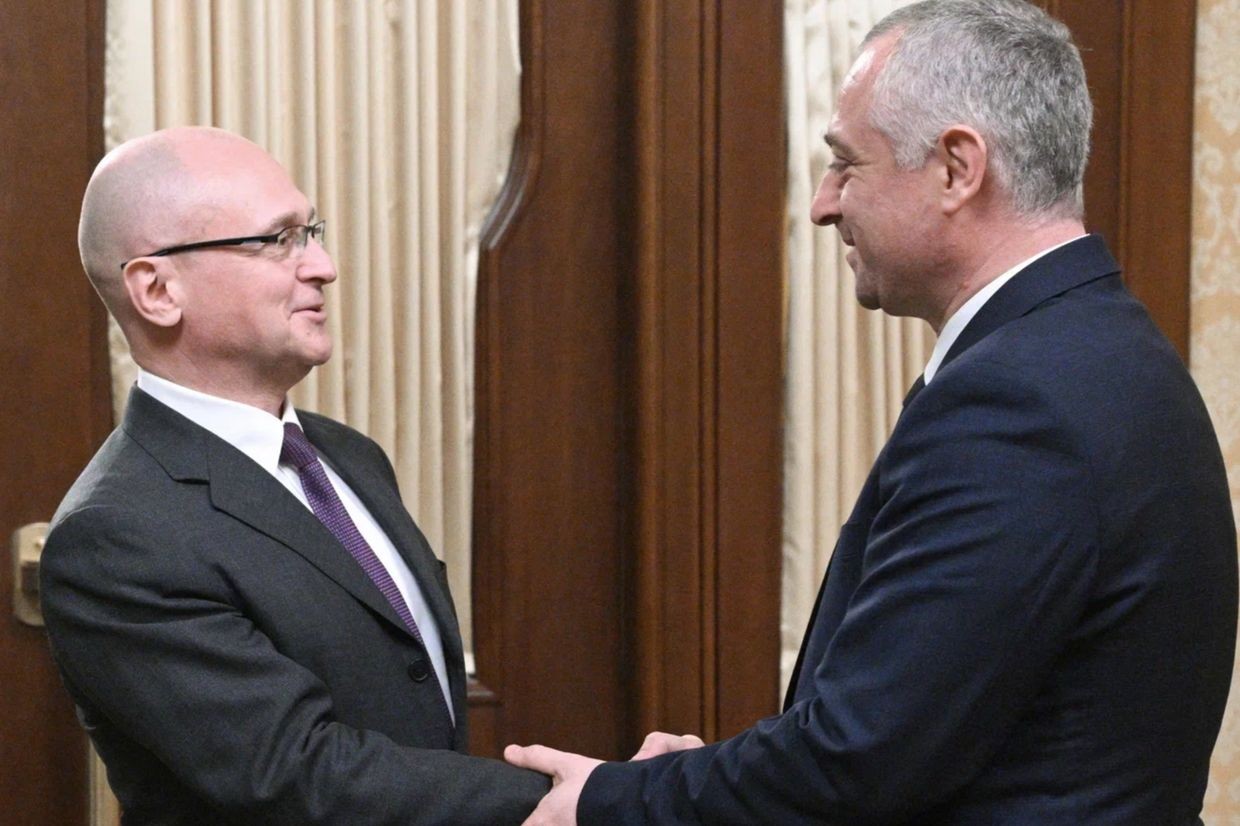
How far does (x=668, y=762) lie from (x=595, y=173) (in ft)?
4.54

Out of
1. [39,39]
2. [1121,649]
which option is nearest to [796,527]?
[1121,649]

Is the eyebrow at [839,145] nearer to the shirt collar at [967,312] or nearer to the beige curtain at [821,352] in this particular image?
the shirt collar at [967,312]

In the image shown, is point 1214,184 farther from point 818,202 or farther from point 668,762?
point 668,762

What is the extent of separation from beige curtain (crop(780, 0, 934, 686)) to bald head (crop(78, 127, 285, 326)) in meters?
1.24

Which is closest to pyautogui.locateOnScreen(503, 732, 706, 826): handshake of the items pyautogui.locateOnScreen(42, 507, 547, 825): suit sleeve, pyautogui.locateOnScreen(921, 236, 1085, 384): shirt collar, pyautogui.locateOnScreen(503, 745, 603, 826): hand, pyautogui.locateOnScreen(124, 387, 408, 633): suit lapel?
pyautogui.locateOnScreen(503, 745, 603, 826): hand

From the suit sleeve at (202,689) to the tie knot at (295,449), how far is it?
0.25 meters

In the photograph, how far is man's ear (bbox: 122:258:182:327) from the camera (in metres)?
1.94

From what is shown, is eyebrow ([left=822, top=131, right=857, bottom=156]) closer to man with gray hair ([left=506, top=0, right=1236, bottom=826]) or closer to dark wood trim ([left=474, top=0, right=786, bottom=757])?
man with gray hair ([left=506, top=0, right=1236, bottom=826])

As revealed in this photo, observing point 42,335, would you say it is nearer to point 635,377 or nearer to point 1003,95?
point 635,377

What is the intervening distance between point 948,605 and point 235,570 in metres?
0.85

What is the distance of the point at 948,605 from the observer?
1467mm

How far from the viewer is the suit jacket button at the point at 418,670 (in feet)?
6.34

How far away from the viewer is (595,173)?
2.82 metres

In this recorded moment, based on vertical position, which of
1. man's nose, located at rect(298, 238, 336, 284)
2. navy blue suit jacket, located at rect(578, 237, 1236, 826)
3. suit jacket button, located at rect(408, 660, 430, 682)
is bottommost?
suit jacket button, located at rect(408, 660, 430, 682)
